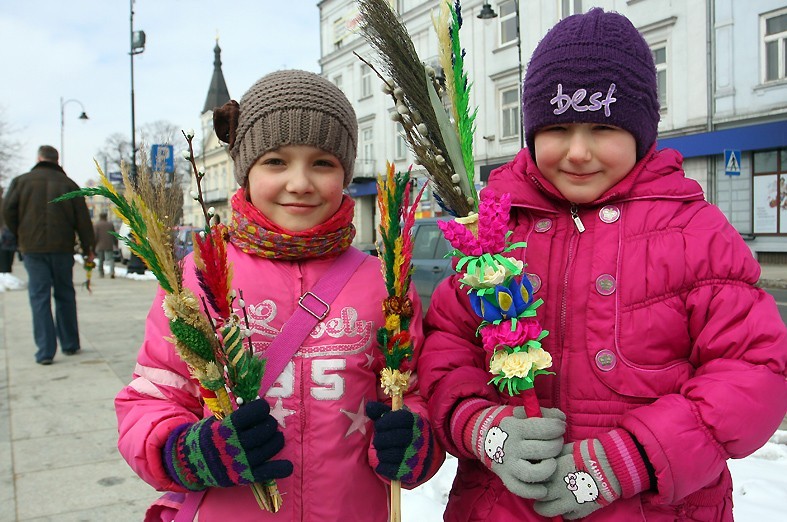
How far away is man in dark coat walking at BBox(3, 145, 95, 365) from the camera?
5.86 m

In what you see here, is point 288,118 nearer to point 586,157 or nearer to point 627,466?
point 586,157

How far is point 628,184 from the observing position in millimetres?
1482

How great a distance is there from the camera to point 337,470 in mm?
1575

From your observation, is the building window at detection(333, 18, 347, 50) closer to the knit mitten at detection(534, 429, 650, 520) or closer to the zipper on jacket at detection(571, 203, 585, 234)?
the zipper on jacket at detection(571, 203, 585, 234)

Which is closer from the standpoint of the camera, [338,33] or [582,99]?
[582,99]

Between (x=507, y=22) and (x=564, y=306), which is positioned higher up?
(x=507, y=22)

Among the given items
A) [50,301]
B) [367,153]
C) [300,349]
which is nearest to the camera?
[300,349]

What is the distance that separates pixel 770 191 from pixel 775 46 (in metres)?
3.31

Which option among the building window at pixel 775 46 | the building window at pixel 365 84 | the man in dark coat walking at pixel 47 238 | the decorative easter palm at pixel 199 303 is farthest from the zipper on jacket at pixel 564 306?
the building window at pixel 365 84

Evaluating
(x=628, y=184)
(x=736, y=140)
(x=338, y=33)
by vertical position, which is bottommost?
(x=628, y=184)

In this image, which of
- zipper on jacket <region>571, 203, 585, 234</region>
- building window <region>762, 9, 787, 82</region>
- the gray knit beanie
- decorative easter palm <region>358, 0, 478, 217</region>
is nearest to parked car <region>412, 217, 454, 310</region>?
the gray knit beanie

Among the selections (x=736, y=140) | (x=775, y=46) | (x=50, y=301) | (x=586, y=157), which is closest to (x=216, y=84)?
(x=736, y=140)

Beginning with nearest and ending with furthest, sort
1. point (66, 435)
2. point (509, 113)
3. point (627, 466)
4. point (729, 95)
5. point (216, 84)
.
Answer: point (627, 466), point (66, 435), point (729, 95), point (509, 113), point (216, 84)

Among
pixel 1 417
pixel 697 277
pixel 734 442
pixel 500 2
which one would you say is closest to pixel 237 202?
pixel 697 277
